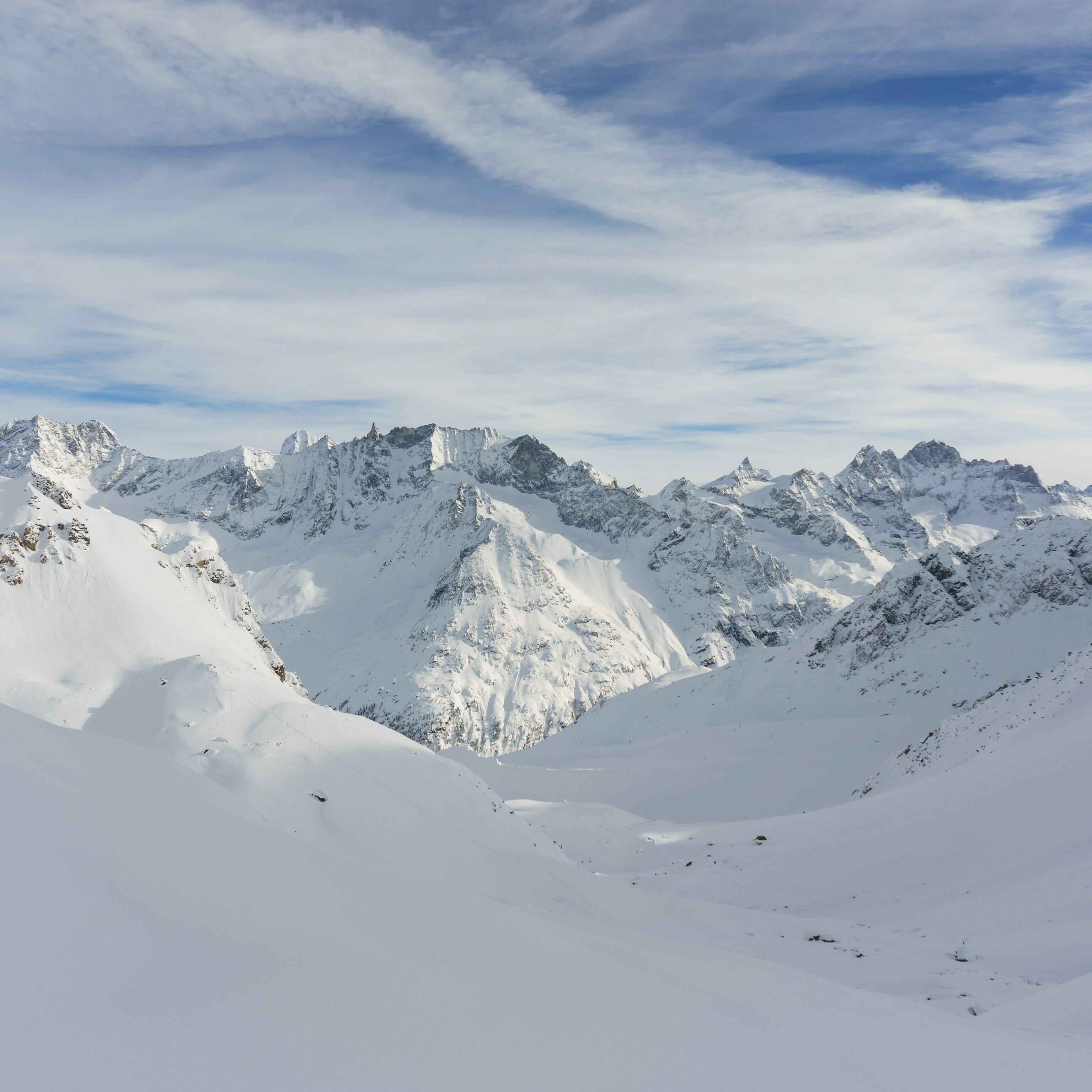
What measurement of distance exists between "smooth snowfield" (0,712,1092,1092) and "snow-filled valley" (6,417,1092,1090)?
0.02 metres

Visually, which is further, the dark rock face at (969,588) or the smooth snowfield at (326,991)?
the dark rock face at (969,588)

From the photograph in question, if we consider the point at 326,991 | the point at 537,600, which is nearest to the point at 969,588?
the point at 326,991

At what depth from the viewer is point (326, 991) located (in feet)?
10.2

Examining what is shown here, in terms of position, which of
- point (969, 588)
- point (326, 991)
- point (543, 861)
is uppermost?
point (326, 991)

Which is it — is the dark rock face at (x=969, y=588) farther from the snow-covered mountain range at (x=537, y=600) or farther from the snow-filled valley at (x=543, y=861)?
the snow-covered mountain range at (x=537, y=600)

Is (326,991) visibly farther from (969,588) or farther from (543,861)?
(969,588)

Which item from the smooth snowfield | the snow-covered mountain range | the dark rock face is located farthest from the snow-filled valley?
the snow-covered mountain range

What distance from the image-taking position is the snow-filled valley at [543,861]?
9.43 ft

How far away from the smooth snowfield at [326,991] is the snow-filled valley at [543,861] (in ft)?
0.07

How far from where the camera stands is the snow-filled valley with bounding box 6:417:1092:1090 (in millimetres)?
2873

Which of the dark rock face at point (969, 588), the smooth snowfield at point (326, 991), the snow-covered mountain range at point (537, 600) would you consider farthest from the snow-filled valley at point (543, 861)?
the snow-covered mountain range at point (537, 600)

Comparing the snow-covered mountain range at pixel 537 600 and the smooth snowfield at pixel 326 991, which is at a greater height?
the smooth snowfield at pixel 326 991

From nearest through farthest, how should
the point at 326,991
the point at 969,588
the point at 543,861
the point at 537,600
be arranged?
the point at 326,991, the point at 543,861, the point at 969,588, the point at 537,600

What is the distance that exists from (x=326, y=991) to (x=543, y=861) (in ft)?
52.5
